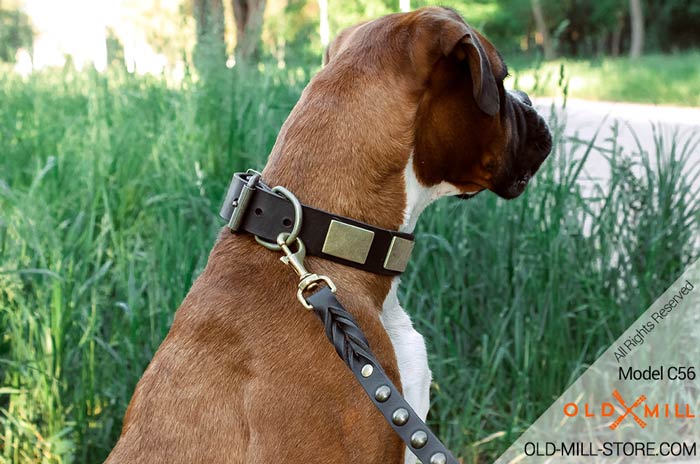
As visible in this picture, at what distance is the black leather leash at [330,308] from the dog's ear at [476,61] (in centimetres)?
40

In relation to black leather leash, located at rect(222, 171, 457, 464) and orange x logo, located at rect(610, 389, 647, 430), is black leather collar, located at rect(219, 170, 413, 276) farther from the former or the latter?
Result: orange x logo, located at rect(610, 389, 647, 430)

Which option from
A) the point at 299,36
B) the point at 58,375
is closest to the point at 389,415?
the point at 58,375

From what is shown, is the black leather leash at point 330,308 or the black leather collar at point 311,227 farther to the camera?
the black leather collar at point 311,227

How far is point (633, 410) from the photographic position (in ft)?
11.2

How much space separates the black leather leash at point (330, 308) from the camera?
1830 mm

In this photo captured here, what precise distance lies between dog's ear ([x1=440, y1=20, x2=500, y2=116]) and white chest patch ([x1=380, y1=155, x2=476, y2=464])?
0.24 meters

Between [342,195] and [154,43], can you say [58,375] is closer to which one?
[342,195]

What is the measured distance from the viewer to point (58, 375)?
295cm

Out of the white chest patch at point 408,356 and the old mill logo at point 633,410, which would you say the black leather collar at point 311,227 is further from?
the old mill logo at point 633,410

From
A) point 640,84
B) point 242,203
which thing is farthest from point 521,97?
point 640,84

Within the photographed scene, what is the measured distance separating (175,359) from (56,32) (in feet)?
32.1

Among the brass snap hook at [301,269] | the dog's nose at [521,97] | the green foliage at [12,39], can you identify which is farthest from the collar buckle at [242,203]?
the green foliage at [12,39]

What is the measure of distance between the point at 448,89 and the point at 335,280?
1.83 ft

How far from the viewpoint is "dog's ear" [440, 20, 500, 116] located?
79.7 inches
